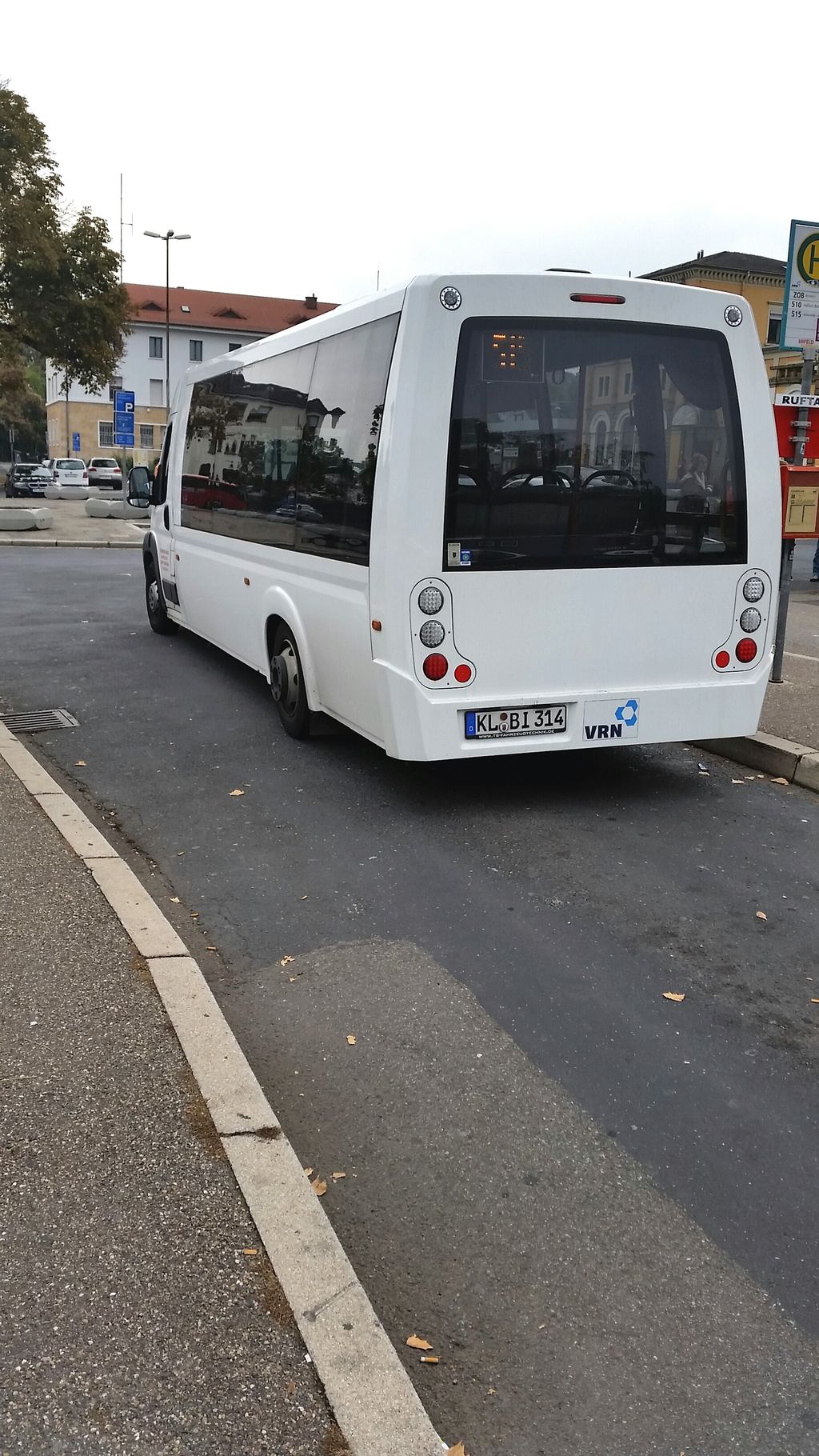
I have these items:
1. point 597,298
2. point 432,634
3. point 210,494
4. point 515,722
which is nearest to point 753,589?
point 515,722

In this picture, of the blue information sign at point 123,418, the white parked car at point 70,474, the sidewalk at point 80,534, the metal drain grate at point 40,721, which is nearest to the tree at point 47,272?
the sidewalk at point 80,534

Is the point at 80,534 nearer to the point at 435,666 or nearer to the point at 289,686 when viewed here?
the point at 289,686

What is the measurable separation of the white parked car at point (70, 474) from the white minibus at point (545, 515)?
186 feet

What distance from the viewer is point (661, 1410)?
94.5 inches

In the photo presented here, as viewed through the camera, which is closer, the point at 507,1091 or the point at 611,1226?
the point at 611,1226

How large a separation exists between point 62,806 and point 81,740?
210 centimetres

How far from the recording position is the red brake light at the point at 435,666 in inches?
239

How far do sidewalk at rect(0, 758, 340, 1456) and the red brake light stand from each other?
8.32ft

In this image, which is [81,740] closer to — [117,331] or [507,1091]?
[507,1091]

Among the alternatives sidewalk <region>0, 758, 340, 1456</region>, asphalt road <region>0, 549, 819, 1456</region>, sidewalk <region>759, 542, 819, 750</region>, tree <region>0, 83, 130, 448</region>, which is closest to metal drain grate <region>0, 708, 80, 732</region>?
asphalt road <region>0, 549, 819, 1456</region>

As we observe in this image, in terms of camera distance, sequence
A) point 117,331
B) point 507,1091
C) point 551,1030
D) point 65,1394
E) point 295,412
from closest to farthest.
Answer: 1. point 65,1394
2. point 507,1091
3. point 551,1030
4. point 295,412
5. point 117,331

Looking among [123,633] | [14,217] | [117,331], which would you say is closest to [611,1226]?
[123,633]

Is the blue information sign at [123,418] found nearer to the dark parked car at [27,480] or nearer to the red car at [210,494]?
the dark parked car at [27,480]

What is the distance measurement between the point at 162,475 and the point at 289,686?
4.43 meters
